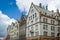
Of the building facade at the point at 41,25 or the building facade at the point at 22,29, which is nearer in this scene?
the building facade at the point at 41,25

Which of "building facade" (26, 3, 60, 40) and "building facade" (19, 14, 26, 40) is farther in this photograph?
"building facade" (19, 14, 26, 40)

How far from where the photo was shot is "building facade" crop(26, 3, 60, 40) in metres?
54.2

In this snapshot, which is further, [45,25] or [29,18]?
[29,18]

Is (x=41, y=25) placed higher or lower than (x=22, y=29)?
higher

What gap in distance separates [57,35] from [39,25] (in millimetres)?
12082

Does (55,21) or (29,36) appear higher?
(55,21)

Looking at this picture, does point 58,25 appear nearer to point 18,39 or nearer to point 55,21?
point 55,21

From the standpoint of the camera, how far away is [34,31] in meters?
57.0

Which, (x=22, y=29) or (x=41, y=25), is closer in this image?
(x=41, y=25)

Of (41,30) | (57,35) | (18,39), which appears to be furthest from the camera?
(18,39)

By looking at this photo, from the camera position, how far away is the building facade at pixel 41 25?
54219 millimetres

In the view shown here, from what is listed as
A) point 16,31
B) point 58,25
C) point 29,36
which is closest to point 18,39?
point 16,31

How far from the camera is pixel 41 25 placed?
178ft

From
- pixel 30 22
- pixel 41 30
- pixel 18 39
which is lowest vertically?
pixel 18 39
